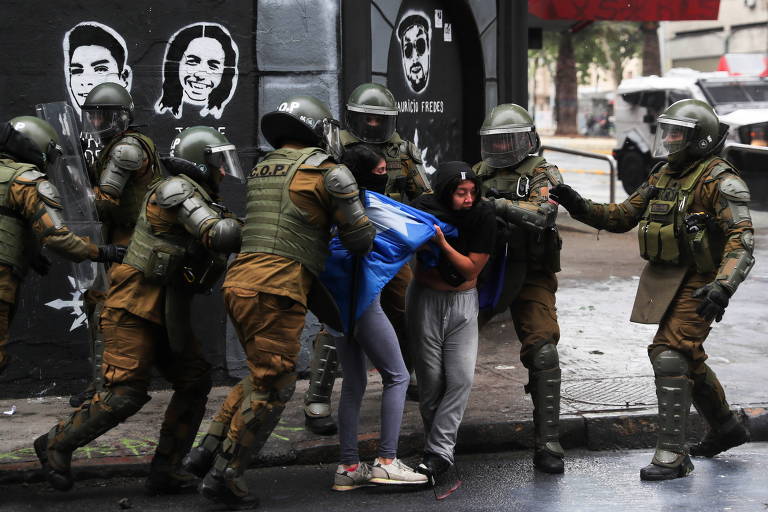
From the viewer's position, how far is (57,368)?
7.18 meters

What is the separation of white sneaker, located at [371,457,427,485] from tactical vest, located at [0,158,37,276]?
6.31 feet

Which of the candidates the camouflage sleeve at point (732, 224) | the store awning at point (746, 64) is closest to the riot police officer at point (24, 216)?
the camouflage sleeve at point (732, 224)

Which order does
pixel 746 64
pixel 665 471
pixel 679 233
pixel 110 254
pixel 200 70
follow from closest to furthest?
pixel 110 254
pixel 665 471
pixel 679 233
pixel 200 70
pixel 746 64

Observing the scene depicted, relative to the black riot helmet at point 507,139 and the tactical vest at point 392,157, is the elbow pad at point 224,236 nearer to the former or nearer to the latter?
the black riot helmet at point 507,139

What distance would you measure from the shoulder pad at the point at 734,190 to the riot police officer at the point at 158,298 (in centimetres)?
231

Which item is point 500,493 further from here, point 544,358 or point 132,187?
point 132,187

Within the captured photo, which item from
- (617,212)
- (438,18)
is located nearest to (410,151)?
(617,212)

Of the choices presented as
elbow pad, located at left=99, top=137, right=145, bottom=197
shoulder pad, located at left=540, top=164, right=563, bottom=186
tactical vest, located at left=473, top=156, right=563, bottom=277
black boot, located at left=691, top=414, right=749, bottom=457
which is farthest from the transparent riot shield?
black boot, located at left=691, top=414, right=749, bottom=457

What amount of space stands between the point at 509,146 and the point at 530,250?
0.56 m

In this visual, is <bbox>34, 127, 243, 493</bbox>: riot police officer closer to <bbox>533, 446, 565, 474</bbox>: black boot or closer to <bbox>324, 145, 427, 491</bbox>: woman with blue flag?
<bbox>324, 145, 427, 491</bbox>: woman with blue flag

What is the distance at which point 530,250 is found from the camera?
5.95m

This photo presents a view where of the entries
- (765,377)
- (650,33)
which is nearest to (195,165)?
(765,377)

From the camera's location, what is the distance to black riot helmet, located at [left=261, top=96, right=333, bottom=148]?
5.23m

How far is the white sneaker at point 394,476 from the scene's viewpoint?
215 inches
